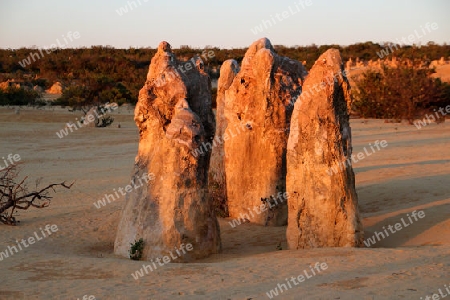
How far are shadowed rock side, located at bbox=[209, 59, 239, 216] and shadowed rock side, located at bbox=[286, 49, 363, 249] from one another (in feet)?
9.12

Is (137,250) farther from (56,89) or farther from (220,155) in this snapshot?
(56,89)

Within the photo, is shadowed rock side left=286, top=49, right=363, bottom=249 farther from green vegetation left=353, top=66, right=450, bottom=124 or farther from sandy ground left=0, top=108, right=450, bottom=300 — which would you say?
green vegetation left=353, top=66, right=450, bottom=124

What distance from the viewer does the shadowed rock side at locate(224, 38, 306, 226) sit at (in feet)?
35.3

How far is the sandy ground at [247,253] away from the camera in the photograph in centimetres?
616

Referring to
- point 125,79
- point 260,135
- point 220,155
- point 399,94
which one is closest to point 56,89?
point 125,79

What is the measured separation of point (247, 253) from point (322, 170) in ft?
5.03

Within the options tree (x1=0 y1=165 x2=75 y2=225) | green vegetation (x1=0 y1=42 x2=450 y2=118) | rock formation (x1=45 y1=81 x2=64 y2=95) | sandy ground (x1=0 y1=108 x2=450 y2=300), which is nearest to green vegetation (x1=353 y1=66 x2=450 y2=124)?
green vegetation (x1=0 y1=42 x2=450 y2=118)

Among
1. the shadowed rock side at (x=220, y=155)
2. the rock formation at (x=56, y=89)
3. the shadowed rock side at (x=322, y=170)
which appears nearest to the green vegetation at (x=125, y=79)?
the rock formation at (x=56, y=89)

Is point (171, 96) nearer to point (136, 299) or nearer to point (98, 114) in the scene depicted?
point (136, 299)

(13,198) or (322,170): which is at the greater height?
(13,198)

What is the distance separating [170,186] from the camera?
26.8ft

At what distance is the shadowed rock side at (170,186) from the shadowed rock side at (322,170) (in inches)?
46.6

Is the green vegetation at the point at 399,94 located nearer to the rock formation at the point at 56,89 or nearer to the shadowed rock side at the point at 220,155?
the shadowed rock side at the point at 220,155

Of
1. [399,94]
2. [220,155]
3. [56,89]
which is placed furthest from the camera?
[56,89]
